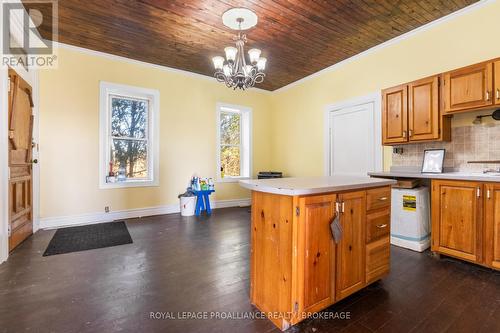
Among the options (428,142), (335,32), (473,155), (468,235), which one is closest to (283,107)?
(335,32)

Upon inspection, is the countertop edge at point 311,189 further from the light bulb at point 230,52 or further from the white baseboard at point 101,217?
the white baseboard at point 101,217

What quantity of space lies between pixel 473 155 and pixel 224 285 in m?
3.17

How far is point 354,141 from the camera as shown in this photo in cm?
410

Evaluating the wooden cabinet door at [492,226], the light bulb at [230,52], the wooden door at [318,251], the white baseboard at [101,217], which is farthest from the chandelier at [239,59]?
the white baseboard at [101,217]

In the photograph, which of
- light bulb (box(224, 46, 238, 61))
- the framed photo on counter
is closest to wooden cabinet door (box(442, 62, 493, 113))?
the framed photo on counter

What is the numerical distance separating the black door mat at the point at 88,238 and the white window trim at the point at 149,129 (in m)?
0.77

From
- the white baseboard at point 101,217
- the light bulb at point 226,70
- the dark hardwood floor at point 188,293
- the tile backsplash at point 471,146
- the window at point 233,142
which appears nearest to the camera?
the dark hardwood floor at point 188,293

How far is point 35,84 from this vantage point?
3525 mm

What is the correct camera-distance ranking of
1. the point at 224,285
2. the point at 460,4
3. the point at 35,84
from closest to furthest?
the point at 224,285, the point at 460,4, the point at 35,84

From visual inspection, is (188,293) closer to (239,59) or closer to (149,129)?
(239,59)

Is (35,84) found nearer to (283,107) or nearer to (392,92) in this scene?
(283,107)

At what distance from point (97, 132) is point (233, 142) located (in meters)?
2.79

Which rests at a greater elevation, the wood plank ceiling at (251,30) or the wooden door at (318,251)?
the wood plank ceiling at (251,30)

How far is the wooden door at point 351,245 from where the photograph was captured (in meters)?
1.62
